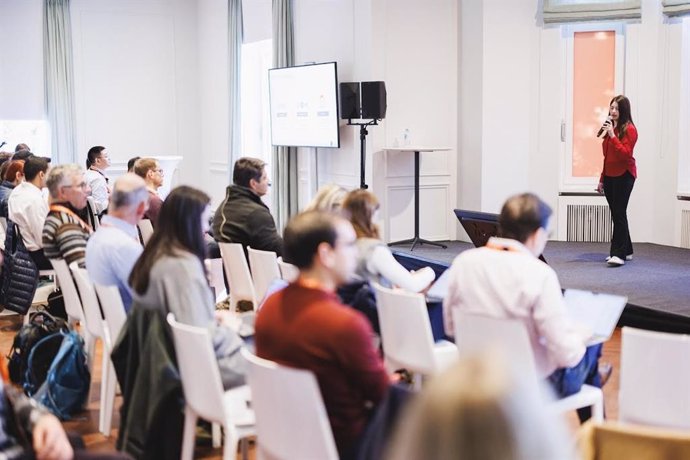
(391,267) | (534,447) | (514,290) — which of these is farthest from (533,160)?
(534,447)

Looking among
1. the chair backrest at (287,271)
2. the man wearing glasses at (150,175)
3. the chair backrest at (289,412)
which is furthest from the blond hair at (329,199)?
the man wearing glasses at (150,175)

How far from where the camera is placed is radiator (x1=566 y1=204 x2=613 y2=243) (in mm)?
9086

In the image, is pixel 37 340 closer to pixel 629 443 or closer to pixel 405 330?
pixel 405 330

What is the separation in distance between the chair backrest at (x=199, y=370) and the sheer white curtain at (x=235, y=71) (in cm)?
885

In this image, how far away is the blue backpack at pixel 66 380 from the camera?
4590 millimetres

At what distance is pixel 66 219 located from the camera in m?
5.07

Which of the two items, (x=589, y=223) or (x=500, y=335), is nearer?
(x=500, y=335)

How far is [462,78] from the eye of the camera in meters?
9.31

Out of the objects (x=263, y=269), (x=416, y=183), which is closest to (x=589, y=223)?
(x=416, y=183)

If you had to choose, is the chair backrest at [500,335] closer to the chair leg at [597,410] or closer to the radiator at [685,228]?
the chair leg at [597,410]

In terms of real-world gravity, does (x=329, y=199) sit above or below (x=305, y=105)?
below

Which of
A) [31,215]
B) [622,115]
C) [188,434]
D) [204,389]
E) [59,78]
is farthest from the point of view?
[59,78]

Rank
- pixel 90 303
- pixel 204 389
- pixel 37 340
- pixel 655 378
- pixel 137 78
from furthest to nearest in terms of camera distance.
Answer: pixel 137 78 → pixel 37 340 → pixel 90 303 → pixel 204 389 → pixel 655 378

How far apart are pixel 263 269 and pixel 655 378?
2.60 meters
